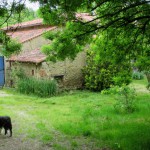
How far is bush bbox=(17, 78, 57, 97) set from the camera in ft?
70.4

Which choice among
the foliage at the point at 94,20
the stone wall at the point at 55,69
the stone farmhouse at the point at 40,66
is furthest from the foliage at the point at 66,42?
the stone wall at the point at 55,69

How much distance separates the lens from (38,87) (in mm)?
21531

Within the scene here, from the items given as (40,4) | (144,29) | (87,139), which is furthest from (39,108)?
(40,4)

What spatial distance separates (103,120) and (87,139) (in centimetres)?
280

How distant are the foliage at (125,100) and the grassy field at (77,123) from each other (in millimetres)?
325

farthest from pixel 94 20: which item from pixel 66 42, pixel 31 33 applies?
pixel 31 33

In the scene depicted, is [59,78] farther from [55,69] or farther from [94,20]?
[94,20]

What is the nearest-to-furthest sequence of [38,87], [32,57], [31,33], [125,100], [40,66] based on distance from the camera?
[125,100], [38,87], [40,66], [32,57], [31,33]

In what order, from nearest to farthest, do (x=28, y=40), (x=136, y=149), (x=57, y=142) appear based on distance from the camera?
(x=136, y=149) < (x=57, y=142) < (x=28, y=40)

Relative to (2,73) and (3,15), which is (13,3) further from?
(2,73)

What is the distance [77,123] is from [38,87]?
351 inches

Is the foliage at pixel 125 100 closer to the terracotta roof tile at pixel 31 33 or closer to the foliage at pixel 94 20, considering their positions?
the foliage at pixel 94 20

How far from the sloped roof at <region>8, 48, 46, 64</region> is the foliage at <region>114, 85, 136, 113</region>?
8.16m

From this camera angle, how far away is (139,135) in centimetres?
1098
